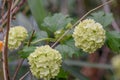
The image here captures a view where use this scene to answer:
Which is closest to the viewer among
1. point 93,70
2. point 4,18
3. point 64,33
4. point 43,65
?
point 43,65

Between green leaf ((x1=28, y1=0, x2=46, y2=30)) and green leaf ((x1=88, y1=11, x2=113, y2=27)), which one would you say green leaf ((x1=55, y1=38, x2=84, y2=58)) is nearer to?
green leaf ((x1=88, y1=11, x2=113, y2=27))

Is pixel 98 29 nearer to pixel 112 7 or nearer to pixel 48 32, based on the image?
pixel 48 32

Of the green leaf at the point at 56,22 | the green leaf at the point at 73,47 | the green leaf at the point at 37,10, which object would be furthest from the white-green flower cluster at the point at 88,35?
the green leaf at the point at 37,10

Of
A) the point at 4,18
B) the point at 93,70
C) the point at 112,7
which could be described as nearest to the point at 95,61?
the point at 93,70

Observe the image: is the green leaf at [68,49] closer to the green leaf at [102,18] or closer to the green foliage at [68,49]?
the green foliage at [68,49]

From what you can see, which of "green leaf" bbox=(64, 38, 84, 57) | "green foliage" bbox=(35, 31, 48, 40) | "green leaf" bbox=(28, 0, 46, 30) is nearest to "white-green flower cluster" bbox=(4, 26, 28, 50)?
"green foliage" bbox=(35, 31, 48, 40)

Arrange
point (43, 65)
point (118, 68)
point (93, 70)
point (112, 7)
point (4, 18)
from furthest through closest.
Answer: point (93, 70)
point (112, 7)
point (118, 68)
point (4, 18)
point (43, 65)
